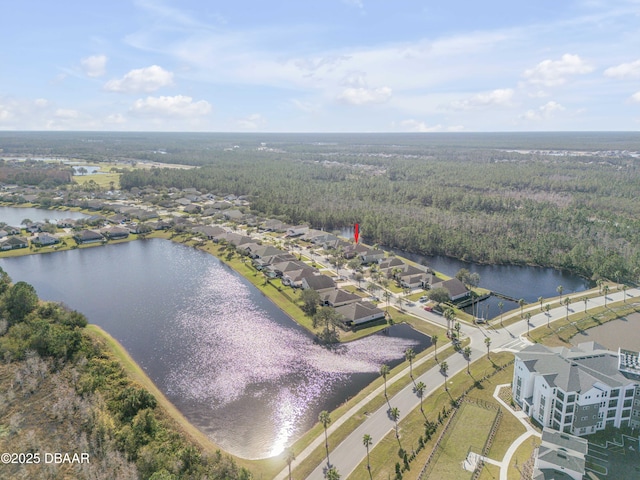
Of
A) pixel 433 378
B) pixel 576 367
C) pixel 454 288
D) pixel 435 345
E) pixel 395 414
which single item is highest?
pixel 576 367

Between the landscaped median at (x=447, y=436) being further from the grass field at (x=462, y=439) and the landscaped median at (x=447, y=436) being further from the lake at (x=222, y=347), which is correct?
the lake at (x=222, y=347)

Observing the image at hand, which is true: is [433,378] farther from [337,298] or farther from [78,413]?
[78,413]

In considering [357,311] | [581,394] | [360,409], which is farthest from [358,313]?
[581,394]

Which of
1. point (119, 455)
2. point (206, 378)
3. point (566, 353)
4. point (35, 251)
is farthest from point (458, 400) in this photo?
point (35, 251)

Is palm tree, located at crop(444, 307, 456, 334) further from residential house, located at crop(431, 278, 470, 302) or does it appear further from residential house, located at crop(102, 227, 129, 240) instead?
residential house, located at crop(102, 227, 129, 240)

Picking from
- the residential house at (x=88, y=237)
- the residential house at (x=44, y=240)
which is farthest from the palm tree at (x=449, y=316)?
the residential house at (x=44, y=240)
